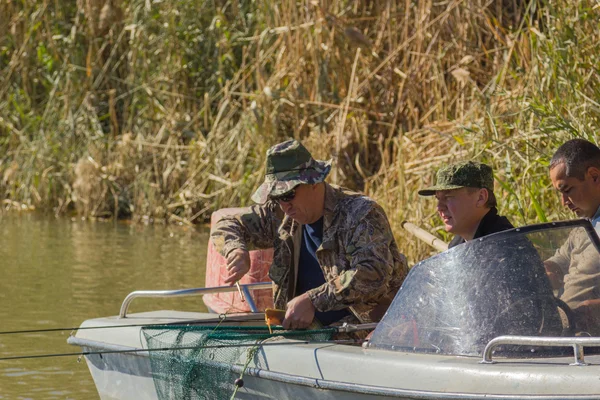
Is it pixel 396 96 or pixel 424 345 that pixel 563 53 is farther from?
pixel 424 345

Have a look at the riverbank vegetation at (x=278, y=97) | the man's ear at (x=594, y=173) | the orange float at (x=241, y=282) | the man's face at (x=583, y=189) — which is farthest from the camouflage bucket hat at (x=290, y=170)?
the riverbank vegetation at (x=278, y=97)

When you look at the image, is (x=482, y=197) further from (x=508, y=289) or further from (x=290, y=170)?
(x=290, y=170)

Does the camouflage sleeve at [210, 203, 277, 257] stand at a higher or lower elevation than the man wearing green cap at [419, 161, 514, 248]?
lower

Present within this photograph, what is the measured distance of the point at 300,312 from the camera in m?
5.14

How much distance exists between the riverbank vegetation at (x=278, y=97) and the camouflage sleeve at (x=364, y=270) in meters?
2.52

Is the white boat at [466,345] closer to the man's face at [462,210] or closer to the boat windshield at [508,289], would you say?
the boat windshield at [508,289]

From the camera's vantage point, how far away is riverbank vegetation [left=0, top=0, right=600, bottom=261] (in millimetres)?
8602

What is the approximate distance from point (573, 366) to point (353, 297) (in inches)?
50.8

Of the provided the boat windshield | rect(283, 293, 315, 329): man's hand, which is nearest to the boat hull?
the boat windshield

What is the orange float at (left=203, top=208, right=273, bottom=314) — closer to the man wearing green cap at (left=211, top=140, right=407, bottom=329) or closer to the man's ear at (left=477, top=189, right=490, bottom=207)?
the man wearing green cap at (left=211, top=140, right=407, bottom=329)

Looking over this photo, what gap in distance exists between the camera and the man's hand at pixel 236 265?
5.50 m

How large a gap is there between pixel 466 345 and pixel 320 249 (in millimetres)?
1094

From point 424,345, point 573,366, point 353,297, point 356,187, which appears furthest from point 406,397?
point 356,187

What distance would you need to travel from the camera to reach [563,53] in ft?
27.8
